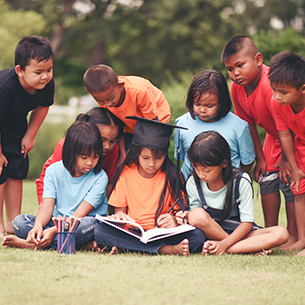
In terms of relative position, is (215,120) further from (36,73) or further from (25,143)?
(25,143)

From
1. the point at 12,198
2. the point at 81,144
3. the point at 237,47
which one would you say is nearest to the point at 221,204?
the point at 81,144

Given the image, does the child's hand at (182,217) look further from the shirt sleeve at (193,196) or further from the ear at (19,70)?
the ear at (19,70)

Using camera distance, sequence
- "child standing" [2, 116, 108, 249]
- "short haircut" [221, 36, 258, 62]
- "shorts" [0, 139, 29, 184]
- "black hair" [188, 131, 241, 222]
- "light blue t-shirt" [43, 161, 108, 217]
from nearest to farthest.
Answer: "black hair" [188, 131, 241, 222], "child standing" [2, 116, 108, 249], "light blue t-shirt" [43, 161, 108, 217], "short haircut" [221, 36, 258, 62], "shorts" [0, 139, 29, 184]

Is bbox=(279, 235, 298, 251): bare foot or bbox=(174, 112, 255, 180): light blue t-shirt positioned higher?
bbox=(174, 112, 255, 180): light blue t-shirt

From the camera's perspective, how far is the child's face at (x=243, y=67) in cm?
360

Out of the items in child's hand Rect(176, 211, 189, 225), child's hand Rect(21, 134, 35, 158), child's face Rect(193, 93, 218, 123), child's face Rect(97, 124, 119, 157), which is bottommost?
child's hand Rect(176, 211, 189, 225)

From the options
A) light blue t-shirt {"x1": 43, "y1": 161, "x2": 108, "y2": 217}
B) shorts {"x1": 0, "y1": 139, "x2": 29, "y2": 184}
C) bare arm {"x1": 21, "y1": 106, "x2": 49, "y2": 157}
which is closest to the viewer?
light blue t-shirt {"x1": 43, "y1": 161, "x2": 108, "y2": 217}

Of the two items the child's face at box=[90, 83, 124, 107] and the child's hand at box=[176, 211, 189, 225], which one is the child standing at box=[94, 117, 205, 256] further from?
the child's face at box=[90, 83, 124, 107]

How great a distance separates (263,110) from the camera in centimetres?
373

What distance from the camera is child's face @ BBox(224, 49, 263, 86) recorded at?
11.8ft

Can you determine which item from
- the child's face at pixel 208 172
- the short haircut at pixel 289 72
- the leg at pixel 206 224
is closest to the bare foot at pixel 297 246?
the leg at pixel 206 224

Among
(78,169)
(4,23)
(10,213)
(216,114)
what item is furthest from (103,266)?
(4,23)

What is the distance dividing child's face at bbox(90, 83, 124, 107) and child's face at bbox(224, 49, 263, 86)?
0.95 metres

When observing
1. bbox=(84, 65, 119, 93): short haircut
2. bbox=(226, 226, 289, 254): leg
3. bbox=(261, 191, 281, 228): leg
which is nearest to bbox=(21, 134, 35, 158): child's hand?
bbox=(84, 65, 119, 93): short haircut
